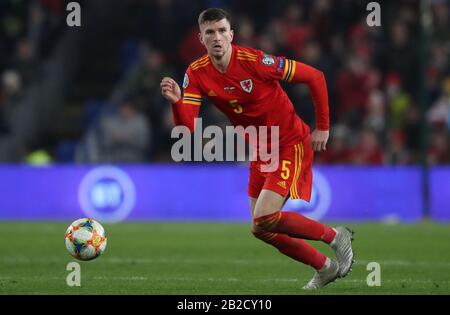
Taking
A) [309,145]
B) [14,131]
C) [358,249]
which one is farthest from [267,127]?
[14,131]

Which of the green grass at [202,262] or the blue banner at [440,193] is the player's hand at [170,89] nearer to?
the green grass at [202,262]

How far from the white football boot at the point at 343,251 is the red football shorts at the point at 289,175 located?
40 centimetres

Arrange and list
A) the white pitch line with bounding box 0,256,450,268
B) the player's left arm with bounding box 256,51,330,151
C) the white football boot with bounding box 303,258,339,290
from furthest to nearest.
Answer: the white pitch line with bounding box 0,256,450,268
the player's left arm with bounding box 256,51,330,151
the white football boot with bounding box 303,258,339,290

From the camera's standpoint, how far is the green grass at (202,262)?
803 centimetres

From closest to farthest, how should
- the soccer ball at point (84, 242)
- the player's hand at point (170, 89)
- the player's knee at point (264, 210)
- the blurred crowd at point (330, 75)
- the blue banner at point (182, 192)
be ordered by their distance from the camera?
the player's hand at point (170, 89) → the player's knee at point (264, 210) → the soccer ball at point (84, 242) → the blue banner at point (182, 192) → the blurred crowd at point (330, 75)

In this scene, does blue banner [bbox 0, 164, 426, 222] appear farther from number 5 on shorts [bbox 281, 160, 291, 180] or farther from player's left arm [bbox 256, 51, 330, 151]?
number 5 on shorts [bbox 281, 160, 291, 180]

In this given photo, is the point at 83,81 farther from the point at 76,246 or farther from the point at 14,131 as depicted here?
the point at 76,246

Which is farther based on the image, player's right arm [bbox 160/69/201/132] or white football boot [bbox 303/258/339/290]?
white football boot [bbox 303/258/339/290]

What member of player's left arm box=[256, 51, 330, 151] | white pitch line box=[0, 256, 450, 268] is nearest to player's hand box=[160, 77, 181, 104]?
player's left arm box=[256, 51, 330, 151]

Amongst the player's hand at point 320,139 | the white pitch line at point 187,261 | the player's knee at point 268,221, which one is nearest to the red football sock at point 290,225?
the player's knee at point 268,221

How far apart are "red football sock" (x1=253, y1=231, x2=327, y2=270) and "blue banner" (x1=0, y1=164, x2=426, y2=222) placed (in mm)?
7682

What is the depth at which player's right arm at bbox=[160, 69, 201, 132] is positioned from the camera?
7.63 metres

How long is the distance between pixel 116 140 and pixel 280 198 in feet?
30.6

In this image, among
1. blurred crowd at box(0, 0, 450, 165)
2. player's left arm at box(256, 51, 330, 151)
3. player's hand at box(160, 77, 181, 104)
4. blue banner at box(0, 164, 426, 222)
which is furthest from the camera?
blurred crowd at box(0, 0, 450, 165)
